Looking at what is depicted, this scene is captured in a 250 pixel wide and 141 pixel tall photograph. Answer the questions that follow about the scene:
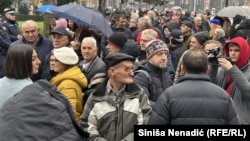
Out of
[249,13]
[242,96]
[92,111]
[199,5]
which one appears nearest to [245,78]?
[242,96]

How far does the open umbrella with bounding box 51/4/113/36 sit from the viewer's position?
797 cm

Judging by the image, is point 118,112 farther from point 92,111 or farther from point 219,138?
point 219,138

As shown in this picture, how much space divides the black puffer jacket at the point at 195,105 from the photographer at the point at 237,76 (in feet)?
3.21

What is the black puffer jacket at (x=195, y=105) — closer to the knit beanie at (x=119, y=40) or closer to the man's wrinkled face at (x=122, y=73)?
the man's wrinkled face at (x=122, y=73)

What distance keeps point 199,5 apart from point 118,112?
244 ft

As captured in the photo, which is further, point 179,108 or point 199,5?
point 199,5

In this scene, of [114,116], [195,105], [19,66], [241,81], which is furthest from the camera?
[241,81]

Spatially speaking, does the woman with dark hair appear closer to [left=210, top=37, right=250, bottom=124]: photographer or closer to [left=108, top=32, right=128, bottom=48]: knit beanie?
[left=210, top=37, right=250, bottom=124]: photographer

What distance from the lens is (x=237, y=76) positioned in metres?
4.85

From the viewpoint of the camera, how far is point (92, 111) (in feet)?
14.0

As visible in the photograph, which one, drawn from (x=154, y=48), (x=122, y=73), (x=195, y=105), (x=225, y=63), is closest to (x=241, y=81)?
(x=225, y=63)

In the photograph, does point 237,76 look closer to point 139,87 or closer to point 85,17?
point 139,87

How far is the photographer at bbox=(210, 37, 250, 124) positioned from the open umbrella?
3041mm

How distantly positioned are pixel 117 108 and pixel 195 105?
0.74m
